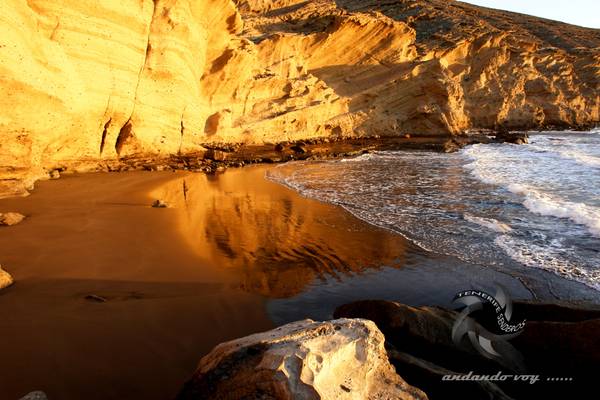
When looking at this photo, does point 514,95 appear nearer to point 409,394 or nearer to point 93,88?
point 93,88

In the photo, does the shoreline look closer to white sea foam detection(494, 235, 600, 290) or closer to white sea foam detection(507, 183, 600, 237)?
white sea foam detection(494, 235, 600, 290)

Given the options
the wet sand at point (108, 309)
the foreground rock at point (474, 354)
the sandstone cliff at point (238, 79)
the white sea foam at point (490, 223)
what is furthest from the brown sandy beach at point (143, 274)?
the sandstone cliff at point (238, 79)

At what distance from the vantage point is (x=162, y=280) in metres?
4.59

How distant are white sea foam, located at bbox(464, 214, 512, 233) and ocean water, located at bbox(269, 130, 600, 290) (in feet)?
0.05

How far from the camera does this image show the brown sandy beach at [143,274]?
2.91 metres

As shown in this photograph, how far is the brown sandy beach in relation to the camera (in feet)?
9.56

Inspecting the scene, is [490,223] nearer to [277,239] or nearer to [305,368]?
[277,239]

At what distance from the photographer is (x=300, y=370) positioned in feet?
6.33

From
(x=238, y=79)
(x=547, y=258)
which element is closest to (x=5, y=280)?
(x=547, y=258)

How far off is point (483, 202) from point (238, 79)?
1254cm

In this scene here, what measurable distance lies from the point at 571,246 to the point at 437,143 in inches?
717

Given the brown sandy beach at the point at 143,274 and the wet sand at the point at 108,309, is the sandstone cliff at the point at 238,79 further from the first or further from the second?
the wet sand at the point at 108,309

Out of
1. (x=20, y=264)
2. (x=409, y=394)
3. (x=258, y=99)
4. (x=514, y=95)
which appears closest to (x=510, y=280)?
(x=409, y=394)

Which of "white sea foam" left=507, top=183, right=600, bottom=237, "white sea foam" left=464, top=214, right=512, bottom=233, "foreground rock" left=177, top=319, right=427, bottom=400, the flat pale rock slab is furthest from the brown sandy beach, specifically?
"white sea foam" left=507, top=183, right=600, bottom=237
